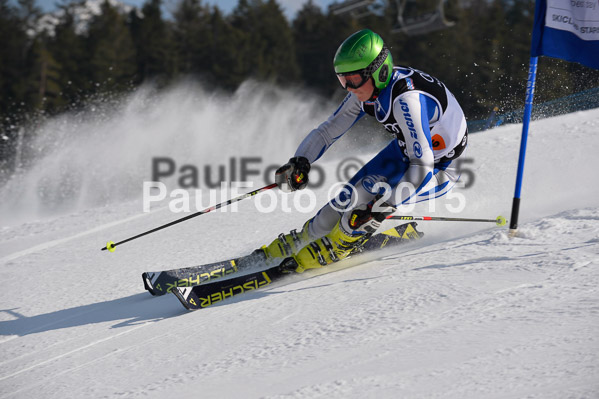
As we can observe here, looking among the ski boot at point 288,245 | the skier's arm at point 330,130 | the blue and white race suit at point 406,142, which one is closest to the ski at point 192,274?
the ski boot at point 288,245

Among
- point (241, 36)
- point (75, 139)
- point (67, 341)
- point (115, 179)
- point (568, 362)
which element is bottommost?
point (67, 341)

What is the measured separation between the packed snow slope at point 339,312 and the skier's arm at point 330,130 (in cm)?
95

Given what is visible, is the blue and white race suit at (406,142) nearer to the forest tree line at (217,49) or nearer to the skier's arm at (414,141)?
the skier's arm at (414,141)

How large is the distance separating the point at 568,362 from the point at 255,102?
19.0m

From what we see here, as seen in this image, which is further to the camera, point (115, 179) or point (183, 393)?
point (115, 179)

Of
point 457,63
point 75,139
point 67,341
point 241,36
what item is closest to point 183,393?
point 67,341

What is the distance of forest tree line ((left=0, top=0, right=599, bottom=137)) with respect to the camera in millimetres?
31047

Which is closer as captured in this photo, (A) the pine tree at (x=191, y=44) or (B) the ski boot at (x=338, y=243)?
(B) the ski boot at (x=338, y=243)

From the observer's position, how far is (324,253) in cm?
398

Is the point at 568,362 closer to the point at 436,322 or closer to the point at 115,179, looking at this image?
the point at 436,322

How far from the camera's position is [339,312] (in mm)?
3053

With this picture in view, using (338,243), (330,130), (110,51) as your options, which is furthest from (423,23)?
(110,51)

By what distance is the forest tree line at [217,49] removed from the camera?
31047mm

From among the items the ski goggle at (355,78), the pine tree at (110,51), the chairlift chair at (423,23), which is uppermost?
the pine tree at (110,51)
